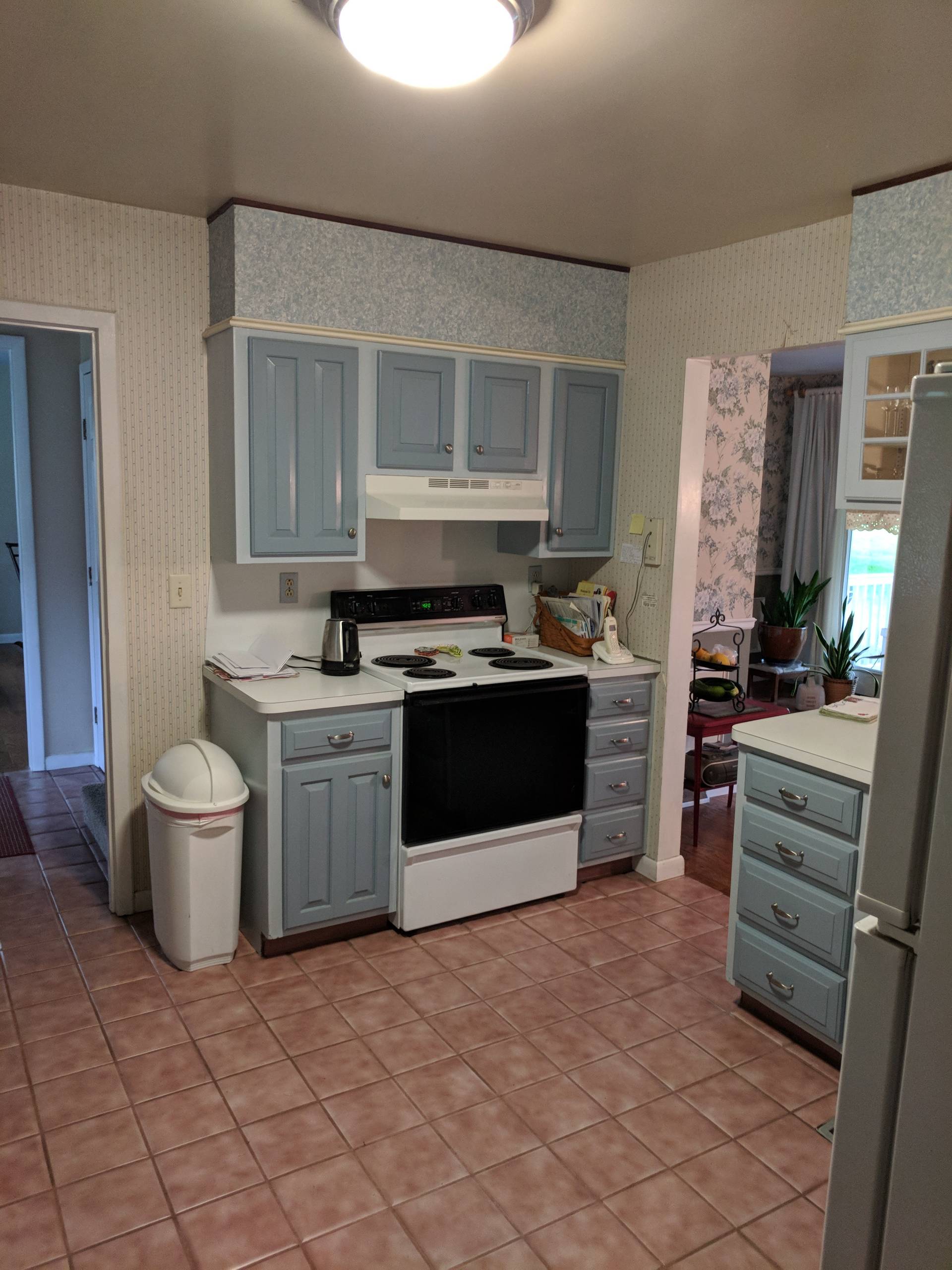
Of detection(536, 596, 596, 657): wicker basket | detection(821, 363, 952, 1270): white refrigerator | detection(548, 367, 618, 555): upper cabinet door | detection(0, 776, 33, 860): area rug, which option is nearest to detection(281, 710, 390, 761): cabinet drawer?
detection(536, 596, 596, 657): wicker basket

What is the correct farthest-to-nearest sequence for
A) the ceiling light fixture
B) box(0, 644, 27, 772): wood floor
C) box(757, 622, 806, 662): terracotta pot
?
1. box(757, 622, 806, 662): terracotta pot
2. box(0, 644, 27, 772): wood floor
3. the ceiling light fixture

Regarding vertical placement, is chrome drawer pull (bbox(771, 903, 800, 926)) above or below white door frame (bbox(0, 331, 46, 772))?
below

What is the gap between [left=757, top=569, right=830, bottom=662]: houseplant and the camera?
6230mm

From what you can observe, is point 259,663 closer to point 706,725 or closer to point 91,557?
point 706,725

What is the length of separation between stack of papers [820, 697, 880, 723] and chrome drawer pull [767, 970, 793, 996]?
808mm

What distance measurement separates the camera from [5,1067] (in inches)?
98.5

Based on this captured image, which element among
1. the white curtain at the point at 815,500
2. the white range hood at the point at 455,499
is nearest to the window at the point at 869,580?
the white curtain at the point at 815,500

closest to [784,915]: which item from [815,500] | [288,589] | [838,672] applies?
[288,589]

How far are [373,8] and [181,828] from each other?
7.41ft

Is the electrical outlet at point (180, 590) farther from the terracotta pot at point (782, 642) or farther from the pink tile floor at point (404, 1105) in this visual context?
the terracotta pot at point (782, 642)

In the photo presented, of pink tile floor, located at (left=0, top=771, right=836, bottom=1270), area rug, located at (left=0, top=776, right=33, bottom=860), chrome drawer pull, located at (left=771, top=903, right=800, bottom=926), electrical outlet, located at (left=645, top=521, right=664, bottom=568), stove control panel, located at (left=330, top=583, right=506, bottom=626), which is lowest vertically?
pink tile floor, located at (left=0, top=771, right=836, bottom=1270)

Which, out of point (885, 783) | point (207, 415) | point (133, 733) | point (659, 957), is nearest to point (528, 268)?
point (207, 415)

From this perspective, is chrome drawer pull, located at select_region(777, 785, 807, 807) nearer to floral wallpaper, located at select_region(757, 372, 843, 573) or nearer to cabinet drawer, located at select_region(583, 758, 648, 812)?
cabinet drawer, located at select_region(583, 758, 648, 812)

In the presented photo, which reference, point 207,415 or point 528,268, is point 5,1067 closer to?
point 207,415
